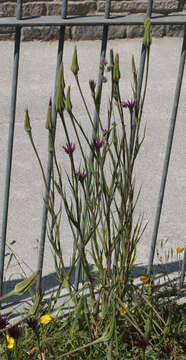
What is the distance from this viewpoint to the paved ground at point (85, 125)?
340 cm

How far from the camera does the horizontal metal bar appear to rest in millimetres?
2078

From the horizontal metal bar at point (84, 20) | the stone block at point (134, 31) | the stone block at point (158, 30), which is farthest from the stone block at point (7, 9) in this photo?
the horizontal metal bar at point (84, 20)

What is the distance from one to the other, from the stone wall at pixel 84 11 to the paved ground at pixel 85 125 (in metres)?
0.09

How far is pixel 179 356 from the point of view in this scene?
239 centimetres

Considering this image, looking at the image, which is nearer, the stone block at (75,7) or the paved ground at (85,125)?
the paved ground at (85,125)

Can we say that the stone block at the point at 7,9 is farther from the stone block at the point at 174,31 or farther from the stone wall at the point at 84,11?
the stone block at the point at 174,31

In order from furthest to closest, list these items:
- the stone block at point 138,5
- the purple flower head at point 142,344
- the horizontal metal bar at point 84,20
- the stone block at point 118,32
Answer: the stone block at point 118,32, the stone block at point 138,5, the purple flower head at point 142,344, the horizontal metal bar at point 84,20

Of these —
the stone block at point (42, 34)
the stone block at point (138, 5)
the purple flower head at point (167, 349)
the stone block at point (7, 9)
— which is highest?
the stone block at point (138, 5)

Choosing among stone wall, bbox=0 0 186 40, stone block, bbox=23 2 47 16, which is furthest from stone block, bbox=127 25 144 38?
stone block, bbox=23 2 47 16

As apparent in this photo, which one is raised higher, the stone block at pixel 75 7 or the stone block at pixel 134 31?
the stone block at pixel 75 7

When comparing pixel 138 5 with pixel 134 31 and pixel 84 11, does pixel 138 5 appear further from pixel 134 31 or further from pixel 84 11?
pixel 84 11

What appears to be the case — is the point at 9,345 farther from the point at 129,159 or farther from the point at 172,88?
the point at 172,88

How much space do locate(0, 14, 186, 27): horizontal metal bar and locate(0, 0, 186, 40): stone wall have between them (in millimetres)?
4013

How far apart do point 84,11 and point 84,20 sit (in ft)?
14.1
